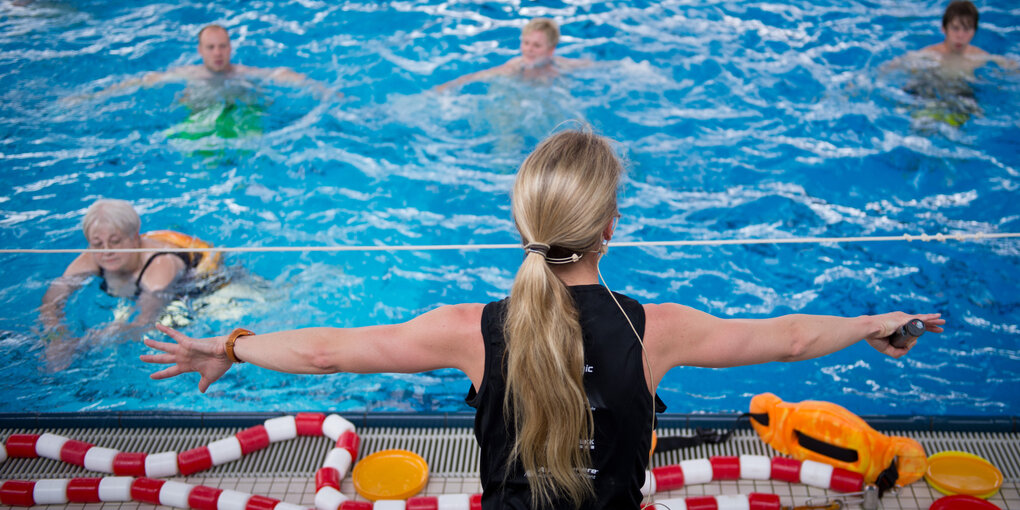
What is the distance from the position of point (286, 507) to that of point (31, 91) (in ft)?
18.4

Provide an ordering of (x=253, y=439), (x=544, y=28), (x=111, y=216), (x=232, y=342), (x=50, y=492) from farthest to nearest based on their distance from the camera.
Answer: (x=544, y=28) → (x=111, y=216) → (x=253, y=439) → (x=50, y=492) → (x=232, y=342)

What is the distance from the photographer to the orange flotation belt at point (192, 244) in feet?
15.0

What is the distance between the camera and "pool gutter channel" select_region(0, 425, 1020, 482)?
3.31 metres

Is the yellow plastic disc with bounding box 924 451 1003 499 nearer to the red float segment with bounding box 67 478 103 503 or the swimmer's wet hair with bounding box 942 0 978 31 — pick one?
the red float segment with bounding box 67 478 103 503

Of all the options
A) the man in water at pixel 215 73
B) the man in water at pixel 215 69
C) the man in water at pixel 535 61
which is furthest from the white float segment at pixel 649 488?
the man in water at pixel 215 69

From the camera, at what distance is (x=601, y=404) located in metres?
1.80

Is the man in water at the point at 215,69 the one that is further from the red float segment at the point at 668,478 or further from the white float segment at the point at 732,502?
the white float segment at the point at 732,502

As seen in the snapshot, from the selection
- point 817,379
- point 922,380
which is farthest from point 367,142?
point 922,380

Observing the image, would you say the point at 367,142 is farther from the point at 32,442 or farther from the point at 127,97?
the point at 32,442

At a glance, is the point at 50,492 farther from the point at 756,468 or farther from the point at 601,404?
the point at 756,468

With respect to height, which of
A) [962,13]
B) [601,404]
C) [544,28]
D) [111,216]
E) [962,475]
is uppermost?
[962,13]

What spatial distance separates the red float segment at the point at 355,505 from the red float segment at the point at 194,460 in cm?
71

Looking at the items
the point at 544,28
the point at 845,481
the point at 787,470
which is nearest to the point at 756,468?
the point at 787,470

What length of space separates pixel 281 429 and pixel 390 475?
57cm
